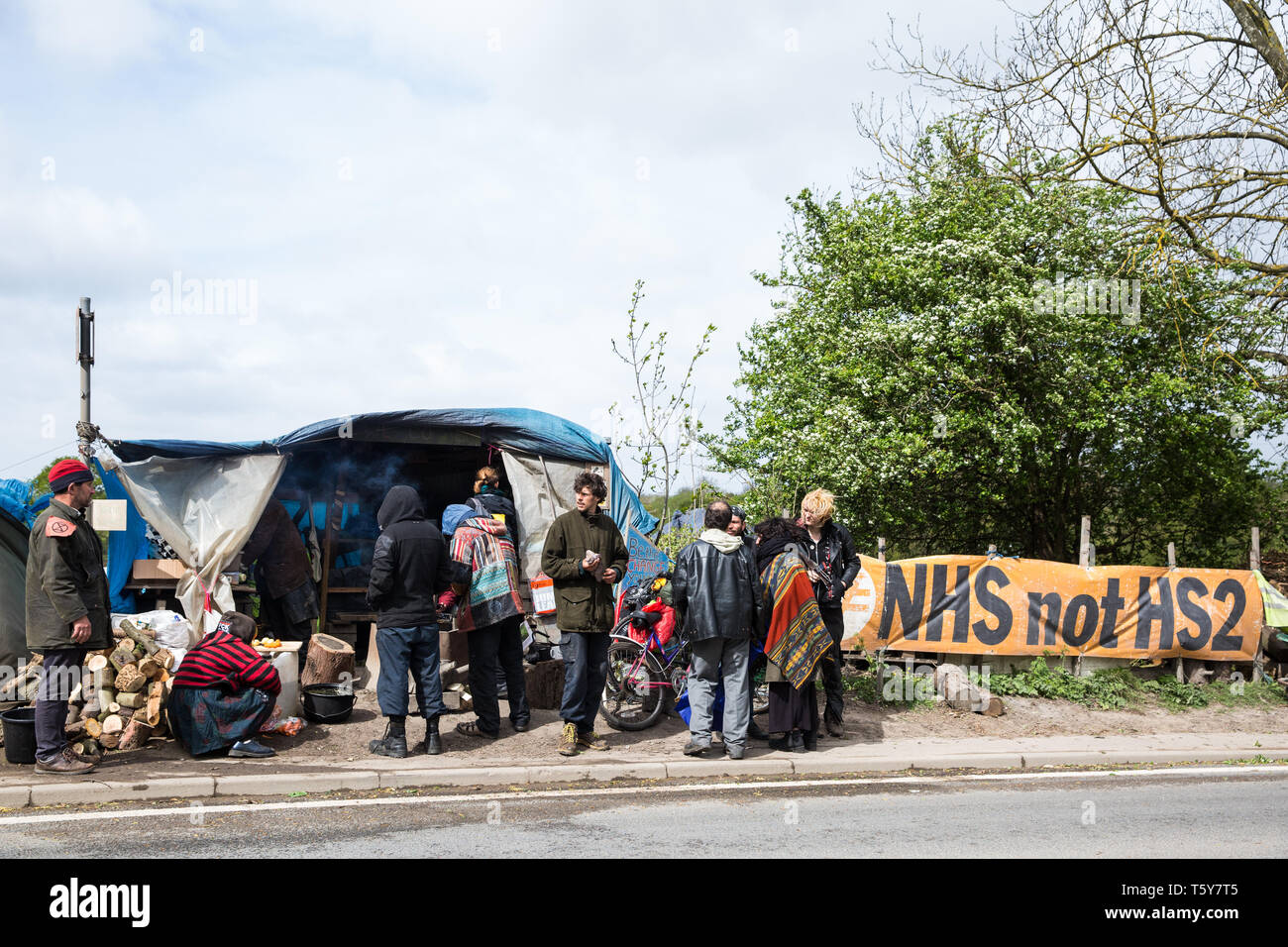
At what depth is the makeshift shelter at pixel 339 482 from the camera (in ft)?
32.9

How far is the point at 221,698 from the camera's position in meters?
7.54

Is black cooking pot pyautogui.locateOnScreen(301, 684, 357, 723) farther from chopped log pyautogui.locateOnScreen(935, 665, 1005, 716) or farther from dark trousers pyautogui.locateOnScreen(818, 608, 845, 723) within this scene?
chopped log pyautogui.locateOnScreen(935, 665, 1005, 716)

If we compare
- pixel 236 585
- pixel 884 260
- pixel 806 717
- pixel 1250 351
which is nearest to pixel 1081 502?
pixel 1250 351

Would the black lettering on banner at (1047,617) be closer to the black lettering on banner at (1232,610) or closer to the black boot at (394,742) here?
the black lettering on banner at (1232,610)

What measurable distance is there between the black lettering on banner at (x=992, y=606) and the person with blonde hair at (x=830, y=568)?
9.63 ft

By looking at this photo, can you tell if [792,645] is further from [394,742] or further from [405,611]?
[394,742]

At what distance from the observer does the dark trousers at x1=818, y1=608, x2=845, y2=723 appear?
28.2 feet

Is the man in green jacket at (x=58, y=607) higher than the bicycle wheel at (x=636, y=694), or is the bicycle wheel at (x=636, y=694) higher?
the man in green jacket at (x=58, y=607)

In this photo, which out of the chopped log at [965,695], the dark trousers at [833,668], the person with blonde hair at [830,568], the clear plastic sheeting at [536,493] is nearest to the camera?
the person with blonde hair at [830,568]

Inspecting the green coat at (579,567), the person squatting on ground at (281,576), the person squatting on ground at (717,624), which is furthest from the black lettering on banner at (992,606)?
the person squatting on ground at (281,576)

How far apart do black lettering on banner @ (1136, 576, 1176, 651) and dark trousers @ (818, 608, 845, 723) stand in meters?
4.40

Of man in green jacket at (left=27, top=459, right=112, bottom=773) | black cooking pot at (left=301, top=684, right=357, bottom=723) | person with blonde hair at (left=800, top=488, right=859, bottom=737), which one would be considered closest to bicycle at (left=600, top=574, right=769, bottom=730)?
person with blonde hair at (left=800, top=488, right=859, bottom=737)

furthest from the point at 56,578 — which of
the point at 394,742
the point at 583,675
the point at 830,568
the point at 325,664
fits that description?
the point at 830,568

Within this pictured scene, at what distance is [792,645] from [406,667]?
307 centimetres
